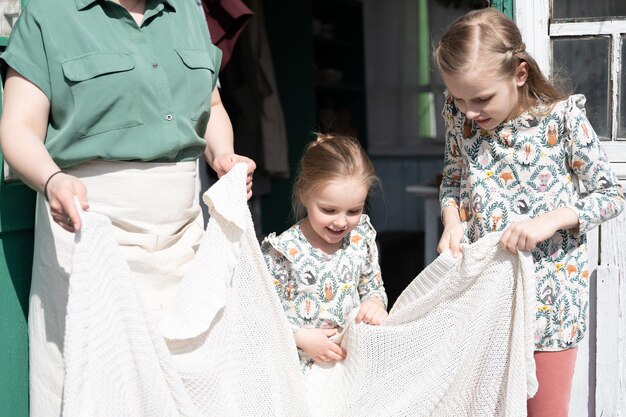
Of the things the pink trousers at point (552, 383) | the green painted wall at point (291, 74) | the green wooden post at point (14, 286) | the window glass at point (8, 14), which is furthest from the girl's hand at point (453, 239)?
the green painted wall at point (291, 74)

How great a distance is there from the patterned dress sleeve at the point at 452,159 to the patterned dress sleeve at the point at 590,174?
1.20ft

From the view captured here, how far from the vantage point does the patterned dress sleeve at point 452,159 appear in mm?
2824

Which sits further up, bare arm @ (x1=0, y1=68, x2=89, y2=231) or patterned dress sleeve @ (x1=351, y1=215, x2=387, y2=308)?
bare arm @ (x1=0, y1=68, x2=89, y2=231)

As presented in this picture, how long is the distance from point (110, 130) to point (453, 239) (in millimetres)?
1116

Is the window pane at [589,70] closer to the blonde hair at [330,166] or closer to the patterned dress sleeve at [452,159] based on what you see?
the patterned dress sleeve at [452,159]

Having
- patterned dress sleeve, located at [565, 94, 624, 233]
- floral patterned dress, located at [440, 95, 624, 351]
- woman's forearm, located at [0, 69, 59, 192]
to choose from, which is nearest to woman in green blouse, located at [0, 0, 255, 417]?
woman's forearm, located at [0, 69, 59, 192]

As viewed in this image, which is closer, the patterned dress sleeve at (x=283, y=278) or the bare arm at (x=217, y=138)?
the bare arm at (x=217, y=138)

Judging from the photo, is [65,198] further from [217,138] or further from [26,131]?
[217,138]

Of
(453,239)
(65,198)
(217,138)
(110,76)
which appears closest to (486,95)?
(453,239)

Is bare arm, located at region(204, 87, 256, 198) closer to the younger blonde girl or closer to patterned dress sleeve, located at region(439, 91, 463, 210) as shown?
the younger blonde girl

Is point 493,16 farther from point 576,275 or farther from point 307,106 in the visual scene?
point 307,106

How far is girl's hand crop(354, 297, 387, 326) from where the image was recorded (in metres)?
2.81

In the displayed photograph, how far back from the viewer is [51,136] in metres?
2.34

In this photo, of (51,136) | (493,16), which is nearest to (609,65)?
(493,16)
